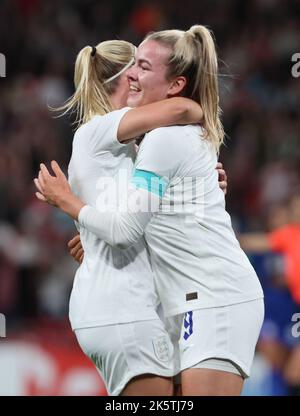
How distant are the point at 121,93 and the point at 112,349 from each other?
920 millimetres

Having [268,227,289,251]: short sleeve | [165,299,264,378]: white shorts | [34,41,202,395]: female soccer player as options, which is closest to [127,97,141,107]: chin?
[34,41,202,395]: female soccer player

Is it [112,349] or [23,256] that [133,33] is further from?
[112,349]

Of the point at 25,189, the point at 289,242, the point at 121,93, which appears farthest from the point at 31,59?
the point at 121,93

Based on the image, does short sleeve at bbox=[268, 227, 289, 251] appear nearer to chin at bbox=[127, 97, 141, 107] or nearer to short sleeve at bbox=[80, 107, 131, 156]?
chin at bbox=[127, 97, 141, 107]

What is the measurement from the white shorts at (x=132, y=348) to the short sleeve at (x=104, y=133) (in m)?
0.58

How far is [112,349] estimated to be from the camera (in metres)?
2.69

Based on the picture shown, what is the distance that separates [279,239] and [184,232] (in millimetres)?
3801

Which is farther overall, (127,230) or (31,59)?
(31,59)

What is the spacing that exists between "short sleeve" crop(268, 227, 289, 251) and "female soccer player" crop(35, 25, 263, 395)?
3527 mm

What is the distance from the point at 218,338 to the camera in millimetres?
2650

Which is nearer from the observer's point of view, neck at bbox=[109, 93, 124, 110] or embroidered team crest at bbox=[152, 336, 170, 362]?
embroidered team crest at bbox=[152, 336, 170, 362]

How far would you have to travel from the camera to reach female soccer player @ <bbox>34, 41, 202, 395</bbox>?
8.79ft

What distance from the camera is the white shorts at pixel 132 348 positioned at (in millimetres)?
2678

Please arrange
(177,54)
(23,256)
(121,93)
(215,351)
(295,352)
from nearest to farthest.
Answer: (215,351)
(177,54)
(121,93)
(295,352)
(23,256)
